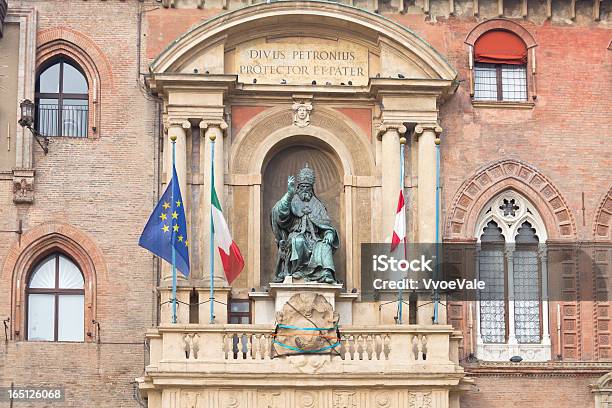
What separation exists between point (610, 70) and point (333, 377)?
30.2 feet

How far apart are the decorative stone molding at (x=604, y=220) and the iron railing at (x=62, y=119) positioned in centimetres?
1049

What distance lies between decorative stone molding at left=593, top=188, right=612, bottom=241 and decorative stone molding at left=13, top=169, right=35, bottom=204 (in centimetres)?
1131

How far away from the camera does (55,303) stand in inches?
1331

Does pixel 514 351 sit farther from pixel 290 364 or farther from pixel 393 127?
pixel 290 364

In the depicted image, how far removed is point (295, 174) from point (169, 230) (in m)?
3.66

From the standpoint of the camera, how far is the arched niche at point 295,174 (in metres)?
34.6

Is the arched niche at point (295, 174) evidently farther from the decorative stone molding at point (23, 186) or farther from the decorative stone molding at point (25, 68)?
the decorative stone molding at point (25, 68)

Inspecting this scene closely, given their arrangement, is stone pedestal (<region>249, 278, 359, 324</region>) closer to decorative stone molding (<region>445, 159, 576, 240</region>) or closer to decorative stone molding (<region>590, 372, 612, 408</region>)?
decorative stone molding (<region>445, 159, 576, 240</region>)

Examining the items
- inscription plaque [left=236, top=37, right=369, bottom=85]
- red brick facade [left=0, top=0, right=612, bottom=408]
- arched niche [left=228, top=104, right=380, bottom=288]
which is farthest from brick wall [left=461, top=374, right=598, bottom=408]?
inscription plaque [left=236, top=37, right=369, bottom=85]

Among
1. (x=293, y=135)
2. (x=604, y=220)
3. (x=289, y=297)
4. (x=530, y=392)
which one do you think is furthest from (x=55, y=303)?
(x=604, y=220)

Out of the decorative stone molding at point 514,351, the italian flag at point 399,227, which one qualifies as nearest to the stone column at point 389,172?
the italian flag at point 399,227

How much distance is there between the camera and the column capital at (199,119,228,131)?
33875 millimetres

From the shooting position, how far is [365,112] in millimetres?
34750

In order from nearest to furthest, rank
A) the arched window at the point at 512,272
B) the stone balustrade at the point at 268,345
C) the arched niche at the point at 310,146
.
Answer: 1. the stone balustrade at the point at 268,345
2. the arched niche at the point at 310,146
3. the arched window at the point at 512,272
